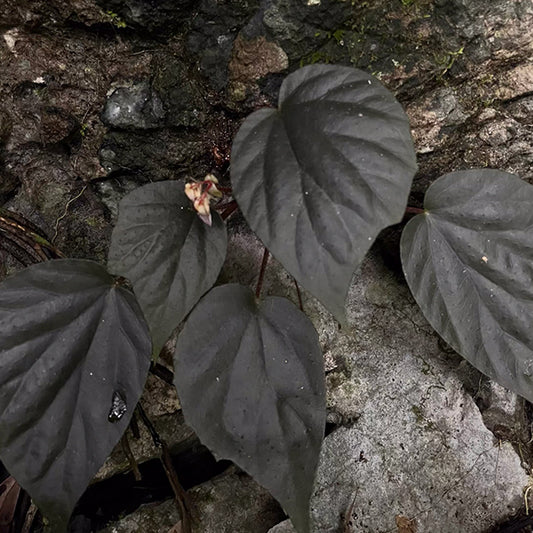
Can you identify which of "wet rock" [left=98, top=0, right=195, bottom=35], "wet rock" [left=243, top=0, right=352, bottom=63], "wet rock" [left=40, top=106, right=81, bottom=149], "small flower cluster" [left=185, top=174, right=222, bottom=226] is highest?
"wet rock" [left=98, top=0, right=195, bottom=35]

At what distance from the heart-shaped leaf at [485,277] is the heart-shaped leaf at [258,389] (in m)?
0.23

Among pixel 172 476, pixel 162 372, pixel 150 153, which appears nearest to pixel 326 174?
pixel 150 153

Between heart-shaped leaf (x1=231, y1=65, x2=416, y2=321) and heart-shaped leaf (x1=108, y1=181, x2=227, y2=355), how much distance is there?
16cm

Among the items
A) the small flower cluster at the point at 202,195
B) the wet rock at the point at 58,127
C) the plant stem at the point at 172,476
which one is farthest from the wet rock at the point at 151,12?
the plant stem at the point at 172,476

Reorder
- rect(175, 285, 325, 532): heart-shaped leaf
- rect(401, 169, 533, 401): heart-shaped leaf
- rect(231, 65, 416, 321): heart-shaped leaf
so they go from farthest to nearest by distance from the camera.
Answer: rect(401, 169, 533, 401): heart-shaped leaf
rect(175, 285, 325, 532): heart-shaped leaf
rect(231, 65, 416, 321): heart-shaped leaf

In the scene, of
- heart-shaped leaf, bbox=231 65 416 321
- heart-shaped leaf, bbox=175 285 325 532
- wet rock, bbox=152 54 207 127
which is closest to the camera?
heart-shaped leaf, bbox=231 65 416 321

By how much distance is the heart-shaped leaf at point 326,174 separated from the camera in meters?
0.77

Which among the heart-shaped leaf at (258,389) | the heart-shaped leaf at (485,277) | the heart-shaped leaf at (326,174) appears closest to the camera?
the heart-shaped leaf at (326,174)

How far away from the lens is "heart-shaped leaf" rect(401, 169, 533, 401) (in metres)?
1.00

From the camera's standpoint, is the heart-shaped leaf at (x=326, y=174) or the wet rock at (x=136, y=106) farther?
the wet rock at (x=136, y=106)

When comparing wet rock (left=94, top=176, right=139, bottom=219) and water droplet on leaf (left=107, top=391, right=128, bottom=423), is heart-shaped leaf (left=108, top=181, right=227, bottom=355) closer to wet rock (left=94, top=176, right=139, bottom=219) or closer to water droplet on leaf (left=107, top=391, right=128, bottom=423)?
water droplet on leaf (left=107, top=391, right=128, bottom=423)

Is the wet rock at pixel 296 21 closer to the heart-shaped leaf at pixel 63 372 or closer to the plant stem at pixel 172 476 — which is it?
the heart-shaped leaf at pixel 63 372

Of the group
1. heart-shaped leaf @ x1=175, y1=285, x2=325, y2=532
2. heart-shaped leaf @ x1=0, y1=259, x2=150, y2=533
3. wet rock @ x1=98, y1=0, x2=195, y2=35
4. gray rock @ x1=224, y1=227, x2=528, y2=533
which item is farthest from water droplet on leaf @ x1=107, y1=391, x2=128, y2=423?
wet rock @ x1=98, y1=0, x2=195, y2=35

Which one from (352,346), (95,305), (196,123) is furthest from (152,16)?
(352,346)
